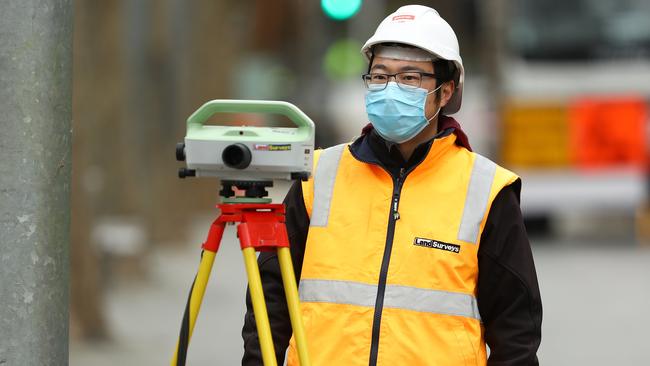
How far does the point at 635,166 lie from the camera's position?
58.7 ft

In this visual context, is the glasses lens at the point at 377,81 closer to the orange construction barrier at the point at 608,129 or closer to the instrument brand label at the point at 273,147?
the instrument brand label at the point at 273,147

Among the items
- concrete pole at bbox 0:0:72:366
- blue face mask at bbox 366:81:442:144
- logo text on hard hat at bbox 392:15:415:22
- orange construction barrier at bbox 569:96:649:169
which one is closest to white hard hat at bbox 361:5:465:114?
logo text on hard hat at bbox 392:15:415:22

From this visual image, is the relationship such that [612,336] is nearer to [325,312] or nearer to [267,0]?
[325,312]

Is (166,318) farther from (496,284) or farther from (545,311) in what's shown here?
(496,284)

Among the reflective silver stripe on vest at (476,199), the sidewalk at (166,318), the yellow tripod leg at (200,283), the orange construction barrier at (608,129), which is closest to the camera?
the yellow tripod leg at (200,283)

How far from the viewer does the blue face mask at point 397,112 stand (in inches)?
143

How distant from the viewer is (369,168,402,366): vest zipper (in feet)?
11.5

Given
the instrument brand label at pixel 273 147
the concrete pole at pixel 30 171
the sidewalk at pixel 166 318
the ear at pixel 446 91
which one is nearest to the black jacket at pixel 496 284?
the ear at pixel 446 91

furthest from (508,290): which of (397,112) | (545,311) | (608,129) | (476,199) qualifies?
(608,129)

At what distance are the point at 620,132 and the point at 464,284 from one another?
14589mm

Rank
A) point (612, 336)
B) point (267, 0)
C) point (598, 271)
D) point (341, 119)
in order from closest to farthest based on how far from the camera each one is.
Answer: point (612, 336) < point (598, 271) < point (341, 119) < point (267, 0)

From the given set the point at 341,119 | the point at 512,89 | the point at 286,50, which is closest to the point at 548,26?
the point at 512,89

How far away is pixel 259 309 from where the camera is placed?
11.1 ft

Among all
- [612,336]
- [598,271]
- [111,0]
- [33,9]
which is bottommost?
[598,271]
